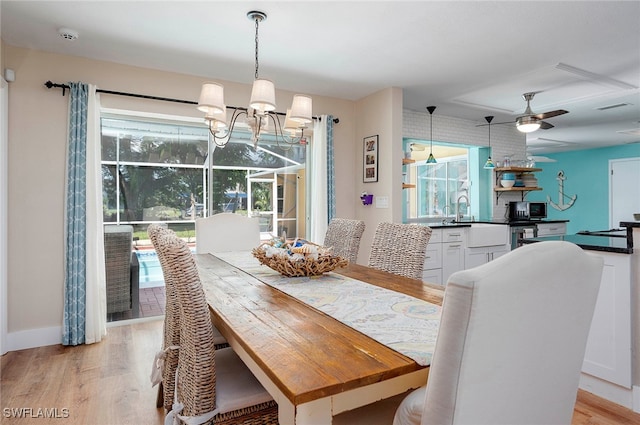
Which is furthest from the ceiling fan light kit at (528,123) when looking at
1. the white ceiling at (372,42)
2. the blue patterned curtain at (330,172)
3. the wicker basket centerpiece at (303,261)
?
the wicker basket centerpiece at (303,261)

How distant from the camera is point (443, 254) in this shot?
166 inches

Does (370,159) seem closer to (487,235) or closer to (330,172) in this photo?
(330,172)

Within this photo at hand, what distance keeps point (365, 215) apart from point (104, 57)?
302 centimetres

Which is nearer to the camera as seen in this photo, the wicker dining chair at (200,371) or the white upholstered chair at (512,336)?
the white upholstered chair at (512,336)

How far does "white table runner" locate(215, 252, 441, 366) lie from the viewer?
105 cm

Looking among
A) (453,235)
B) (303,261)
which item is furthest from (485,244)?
(303,261)

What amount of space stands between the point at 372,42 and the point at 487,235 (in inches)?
113

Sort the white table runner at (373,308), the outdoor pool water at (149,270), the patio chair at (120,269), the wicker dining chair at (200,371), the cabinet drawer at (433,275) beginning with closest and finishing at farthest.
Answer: the white table runner at (373,308) → the wicker dining chair at (200,371) → the patio chair at (120,269) → the outdoor pool water at (149,270) → the cabinet drawer at (433,275)

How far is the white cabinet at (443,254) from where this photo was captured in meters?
4.11

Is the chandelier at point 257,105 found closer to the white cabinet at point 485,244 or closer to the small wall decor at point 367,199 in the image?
the small wall decor at point 367,199

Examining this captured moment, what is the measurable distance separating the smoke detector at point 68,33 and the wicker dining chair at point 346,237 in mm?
2352

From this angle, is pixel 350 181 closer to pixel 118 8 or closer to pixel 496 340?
pixel 118 8

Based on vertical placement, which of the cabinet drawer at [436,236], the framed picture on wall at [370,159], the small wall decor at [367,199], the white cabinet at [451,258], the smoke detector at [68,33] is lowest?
the white cabinet at [451,258]

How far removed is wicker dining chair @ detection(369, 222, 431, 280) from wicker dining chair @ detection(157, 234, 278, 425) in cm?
111
